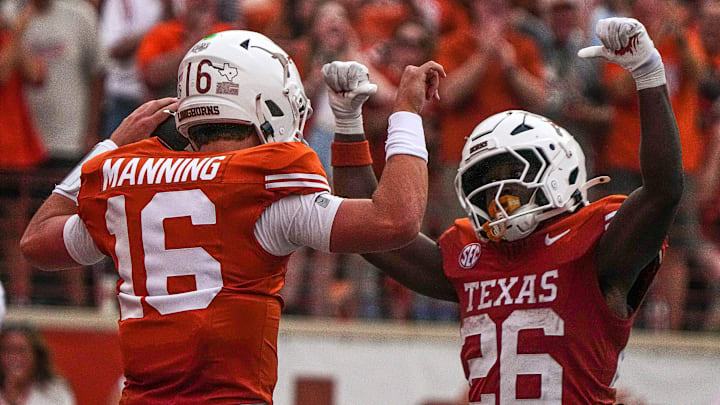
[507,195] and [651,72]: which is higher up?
[651,72]

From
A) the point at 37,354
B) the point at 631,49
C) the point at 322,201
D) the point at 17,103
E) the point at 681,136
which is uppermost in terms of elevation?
the point at 631,49

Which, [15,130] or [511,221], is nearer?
[511,221]

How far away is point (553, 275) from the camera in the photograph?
445 centimetres

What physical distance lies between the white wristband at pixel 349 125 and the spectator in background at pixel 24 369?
4091 millimetres

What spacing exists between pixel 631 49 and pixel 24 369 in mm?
5252

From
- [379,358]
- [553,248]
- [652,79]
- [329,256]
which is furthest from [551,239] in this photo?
[329,256]

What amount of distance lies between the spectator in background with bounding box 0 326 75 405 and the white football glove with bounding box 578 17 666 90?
507 cm

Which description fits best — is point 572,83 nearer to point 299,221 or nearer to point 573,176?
point 573,176

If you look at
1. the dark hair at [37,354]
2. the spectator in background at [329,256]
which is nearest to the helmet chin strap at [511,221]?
the spectator in background at [329,256]

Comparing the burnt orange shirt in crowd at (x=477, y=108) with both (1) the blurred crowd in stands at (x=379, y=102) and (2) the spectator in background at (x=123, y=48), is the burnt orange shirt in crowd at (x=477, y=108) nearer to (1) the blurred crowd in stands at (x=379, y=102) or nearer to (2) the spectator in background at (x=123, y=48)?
(1) the blurred crowd in stands at (x=379, y=102)

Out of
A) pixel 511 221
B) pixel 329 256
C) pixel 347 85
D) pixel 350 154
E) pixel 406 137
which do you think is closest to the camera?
pixel 406 137

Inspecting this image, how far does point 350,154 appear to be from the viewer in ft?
15.7

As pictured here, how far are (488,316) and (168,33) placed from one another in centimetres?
461

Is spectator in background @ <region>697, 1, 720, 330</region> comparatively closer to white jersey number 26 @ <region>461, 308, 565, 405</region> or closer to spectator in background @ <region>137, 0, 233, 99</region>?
spectator in background @ <region>137, 0, 233, 99</region>
